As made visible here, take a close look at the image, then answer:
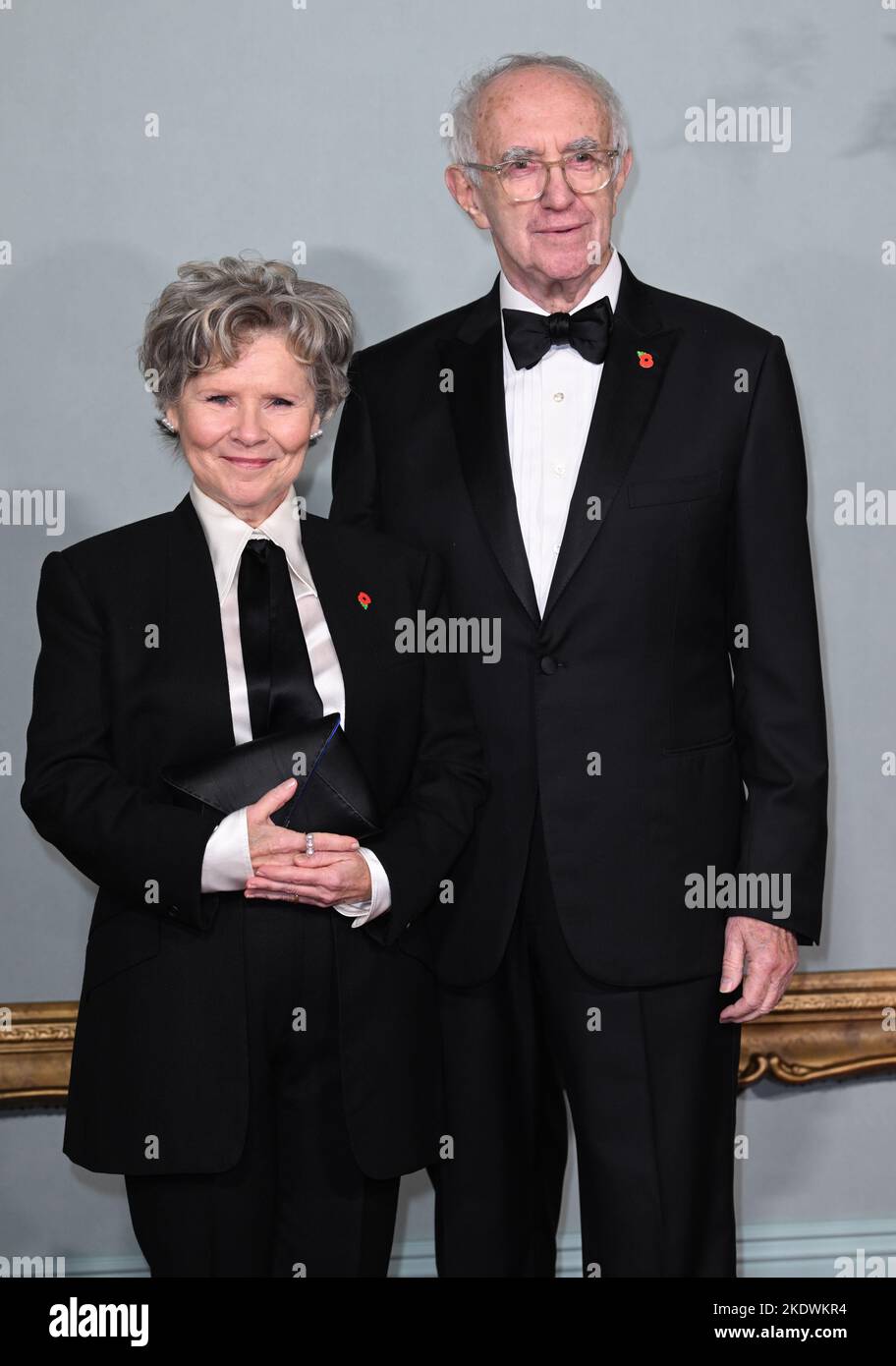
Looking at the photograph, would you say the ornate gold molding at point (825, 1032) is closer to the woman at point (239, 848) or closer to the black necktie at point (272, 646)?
the woman at point (239, 848)

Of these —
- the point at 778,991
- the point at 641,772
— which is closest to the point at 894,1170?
the point at 778,991

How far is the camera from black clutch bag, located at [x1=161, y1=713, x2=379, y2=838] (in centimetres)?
195

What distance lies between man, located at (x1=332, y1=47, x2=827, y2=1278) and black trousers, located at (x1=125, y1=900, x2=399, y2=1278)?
27cm

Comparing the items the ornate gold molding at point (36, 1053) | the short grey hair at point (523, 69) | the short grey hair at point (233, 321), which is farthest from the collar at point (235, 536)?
the ornate gold molding at point (36, 1053)

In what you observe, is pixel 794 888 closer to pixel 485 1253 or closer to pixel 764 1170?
pixel 485 1253

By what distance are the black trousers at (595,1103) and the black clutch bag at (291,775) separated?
0.33m

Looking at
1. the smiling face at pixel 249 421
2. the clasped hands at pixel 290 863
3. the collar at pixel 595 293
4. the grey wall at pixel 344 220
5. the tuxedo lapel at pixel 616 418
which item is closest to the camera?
the clasped hands at pixel 290 863

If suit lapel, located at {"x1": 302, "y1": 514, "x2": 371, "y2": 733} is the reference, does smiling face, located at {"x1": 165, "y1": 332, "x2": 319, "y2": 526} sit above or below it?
above

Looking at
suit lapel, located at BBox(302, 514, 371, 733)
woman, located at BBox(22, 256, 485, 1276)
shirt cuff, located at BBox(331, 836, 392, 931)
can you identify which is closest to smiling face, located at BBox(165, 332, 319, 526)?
woman, located at BBox(22, 256, 485, 1276)

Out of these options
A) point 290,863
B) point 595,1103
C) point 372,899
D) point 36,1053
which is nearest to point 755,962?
point 595,1103

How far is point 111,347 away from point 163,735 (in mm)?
1096

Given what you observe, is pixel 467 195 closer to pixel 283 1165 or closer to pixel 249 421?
pixel 249 421

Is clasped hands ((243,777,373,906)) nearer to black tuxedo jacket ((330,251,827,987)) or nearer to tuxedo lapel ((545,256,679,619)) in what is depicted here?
black tuxedo jacket ((330,251,827,987))

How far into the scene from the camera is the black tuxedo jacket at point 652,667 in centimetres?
214
